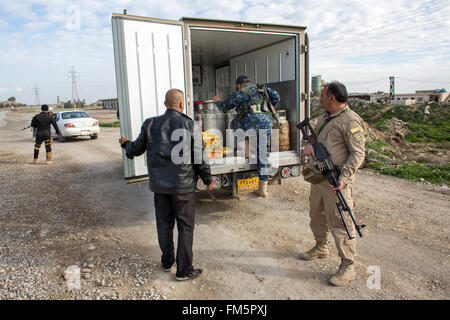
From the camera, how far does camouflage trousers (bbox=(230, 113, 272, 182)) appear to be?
Answer: 487cm

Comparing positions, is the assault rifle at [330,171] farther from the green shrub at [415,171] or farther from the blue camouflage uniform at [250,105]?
the green shrub at [415,171]

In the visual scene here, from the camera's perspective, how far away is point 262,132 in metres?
5.07

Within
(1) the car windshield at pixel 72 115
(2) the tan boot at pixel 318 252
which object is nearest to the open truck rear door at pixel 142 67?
(2) the tan boot at pixel 318 252

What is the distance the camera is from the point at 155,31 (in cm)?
410

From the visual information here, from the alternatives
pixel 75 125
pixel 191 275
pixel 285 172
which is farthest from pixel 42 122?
pixel 191 275

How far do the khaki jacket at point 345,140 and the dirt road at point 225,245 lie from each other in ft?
3.76

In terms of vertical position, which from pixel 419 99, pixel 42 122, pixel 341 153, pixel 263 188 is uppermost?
pixel 419 99

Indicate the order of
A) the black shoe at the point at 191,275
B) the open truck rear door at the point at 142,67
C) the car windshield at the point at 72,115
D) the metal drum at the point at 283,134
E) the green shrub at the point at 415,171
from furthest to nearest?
the car windshield at the point at 72,115 < the green shrub at the point at 415,171 < the metal drum at the point at 283,134 < the open truck rear door at the point at 142,67 < the black shoe at the point at 191,275

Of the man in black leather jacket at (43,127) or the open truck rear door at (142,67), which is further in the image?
the man in black leather jacket at (43,127)

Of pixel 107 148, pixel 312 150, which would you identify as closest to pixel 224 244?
pixel 312 150

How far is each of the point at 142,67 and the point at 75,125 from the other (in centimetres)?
1180

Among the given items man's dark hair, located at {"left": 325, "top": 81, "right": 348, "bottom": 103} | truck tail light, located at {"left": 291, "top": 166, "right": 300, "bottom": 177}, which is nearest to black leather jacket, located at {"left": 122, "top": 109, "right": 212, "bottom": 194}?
man's dark hair, located at {"left": 325, "top": 81, "right": 348, "bottom": 103}

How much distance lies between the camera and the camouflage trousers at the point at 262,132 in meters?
4.87

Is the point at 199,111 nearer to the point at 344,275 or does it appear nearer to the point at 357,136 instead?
the point at 357,136
